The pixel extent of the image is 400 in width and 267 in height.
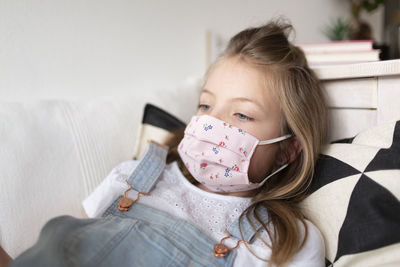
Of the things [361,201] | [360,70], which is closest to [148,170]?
[361,201]

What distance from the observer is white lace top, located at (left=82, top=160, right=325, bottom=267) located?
70 cm

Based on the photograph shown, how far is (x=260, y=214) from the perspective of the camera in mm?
781

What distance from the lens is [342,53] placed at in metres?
1.08

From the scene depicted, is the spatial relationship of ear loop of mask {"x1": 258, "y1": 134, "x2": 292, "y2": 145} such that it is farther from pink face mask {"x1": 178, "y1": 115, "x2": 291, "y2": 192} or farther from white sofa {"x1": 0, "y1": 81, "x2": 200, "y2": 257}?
white sofa {"x1": 0, "y1": 81, "x2": 200, "y2": 257}

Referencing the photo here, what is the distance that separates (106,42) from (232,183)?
0.80m

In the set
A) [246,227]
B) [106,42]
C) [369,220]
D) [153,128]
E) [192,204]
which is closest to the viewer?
[369,220]

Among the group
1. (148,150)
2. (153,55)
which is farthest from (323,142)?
(153,55)

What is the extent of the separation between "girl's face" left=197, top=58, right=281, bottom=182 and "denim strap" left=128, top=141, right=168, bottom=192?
19 cm

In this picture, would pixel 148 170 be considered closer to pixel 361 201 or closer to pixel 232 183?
pixel 232 183

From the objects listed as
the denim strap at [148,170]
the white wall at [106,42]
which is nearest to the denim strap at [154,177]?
the denim strap at [148,170]

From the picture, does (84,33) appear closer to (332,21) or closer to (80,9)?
(80,9)

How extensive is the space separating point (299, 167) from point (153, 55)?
848 mm

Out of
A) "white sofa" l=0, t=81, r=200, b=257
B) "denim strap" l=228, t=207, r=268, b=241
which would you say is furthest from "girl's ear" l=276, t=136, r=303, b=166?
"white sofa" l=0, t=81, r=200, b=257

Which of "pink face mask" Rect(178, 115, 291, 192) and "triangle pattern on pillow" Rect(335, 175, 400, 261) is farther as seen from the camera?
"pink face mask" Rect(178, 115, 291, 192)
